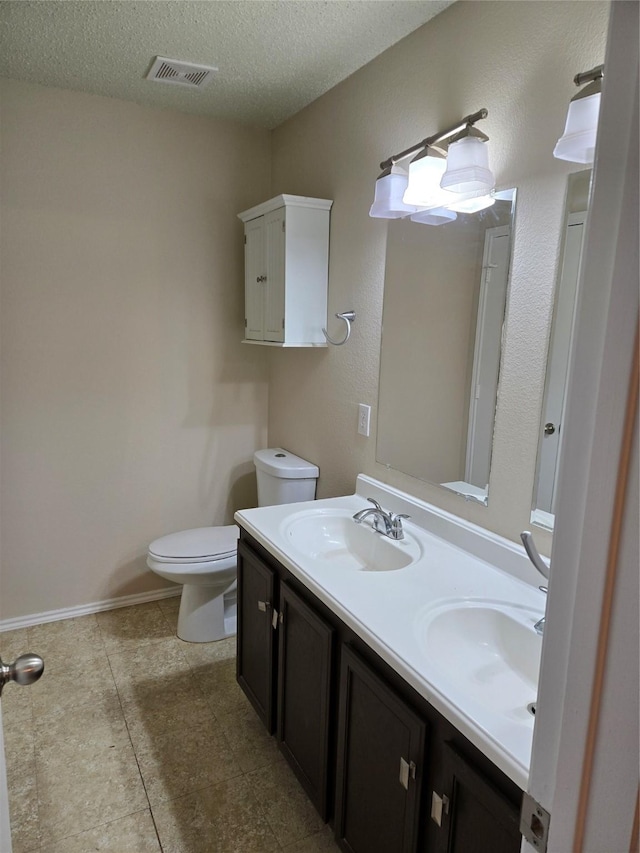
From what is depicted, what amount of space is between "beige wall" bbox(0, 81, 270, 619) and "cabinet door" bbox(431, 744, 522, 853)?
7.31 feet

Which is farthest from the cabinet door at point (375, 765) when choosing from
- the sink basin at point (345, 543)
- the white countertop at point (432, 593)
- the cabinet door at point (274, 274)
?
the cabinet door at point (274, 274)

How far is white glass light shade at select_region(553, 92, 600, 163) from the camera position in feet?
4.06

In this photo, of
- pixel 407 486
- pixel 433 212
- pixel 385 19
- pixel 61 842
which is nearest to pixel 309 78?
pixel 385 19

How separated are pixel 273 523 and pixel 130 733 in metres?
0.98

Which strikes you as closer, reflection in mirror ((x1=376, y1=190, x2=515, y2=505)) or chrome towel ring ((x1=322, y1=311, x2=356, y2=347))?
reflection in mirror ((x1=376, y1=190, x2=515, y2=505))

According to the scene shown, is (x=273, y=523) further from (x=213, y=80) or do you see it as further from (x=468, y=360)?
(x=213, y=80)

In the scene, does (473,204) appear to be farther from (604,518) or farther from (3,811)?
(3,811)

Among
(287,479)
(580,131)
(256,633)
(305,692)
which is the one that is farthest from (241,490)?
(580,131)

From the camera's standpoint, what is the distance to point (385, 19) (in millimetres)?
1851

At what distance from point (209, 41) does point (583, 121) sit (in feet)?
4.79

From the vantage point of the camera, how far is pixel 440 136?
67.5 inches

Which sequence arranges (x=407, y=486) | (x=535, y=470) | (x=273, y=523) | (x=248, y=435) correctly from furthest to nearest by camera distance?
(x=248, y=435)
(x=407, y=486)
(x=273, y=523)
(x=535, y=470)

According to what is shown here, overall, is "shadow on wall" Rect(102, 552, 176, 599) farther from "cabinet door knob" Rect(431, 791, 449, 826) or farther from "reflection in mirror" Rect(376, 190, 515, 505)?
"cabinet door knob" Rect(431, 791, 449, 826)

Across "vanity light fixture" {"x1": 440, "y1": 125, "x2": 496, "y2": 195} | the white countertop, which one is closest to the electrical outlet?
the white countertop
